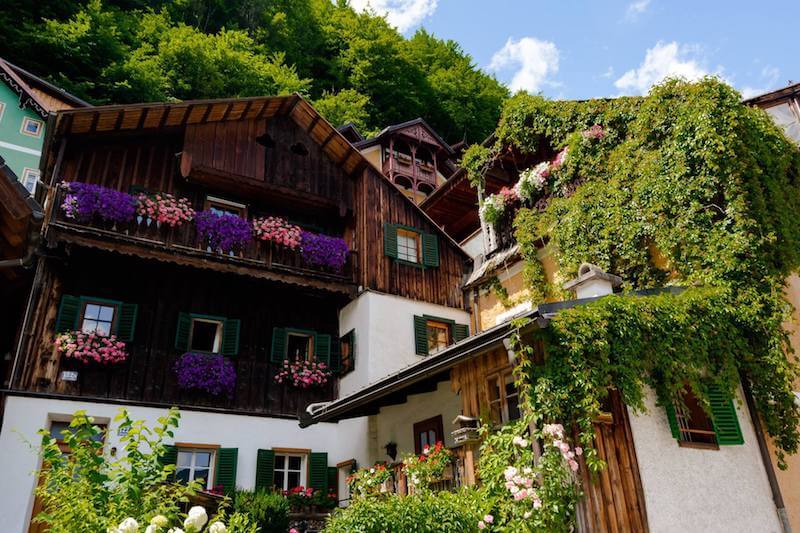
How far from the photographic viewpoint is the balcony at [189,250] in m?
12.8

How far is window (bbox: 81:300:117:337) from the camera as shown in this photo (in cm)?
1302

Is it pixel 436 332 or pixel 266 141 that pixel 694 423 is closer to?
pixel 436 332

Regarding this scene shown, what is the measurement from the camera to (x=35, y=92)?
24312 millimetres

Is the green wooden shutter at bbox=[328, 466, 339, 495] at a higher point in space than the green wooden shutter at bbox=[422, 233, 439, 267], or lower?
lower

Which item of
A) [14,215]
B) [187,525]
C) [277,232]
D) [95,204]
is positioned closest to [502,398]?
[187,525]

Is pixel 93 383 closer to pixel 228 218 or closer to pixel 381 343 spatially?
pixel 228 218

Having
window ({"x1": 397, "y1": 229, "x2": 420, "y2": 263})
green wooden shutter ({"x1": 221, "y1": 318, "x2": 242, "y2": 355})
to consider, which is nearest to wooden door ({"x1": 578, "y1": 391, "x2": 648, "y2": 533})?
green wooden shutter ({"x1": 221, "y1": 318, "x2": 242, "y2": 355})

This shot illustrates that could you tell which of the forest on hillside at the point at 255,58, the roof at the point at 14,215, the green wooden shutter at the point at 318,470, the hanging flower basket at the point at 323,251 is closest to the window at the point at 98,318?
the hanging flower basket at the point at 323,251

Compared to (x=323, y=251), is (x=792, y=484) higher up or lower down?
lower down

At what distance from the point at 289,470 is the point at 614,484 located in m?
8.04

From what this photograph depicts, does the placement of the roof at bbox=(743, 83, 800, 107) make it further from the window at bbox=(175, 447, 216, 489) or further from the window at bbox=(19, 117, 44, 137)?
the window at bbox=(19, 117, 44, 137)

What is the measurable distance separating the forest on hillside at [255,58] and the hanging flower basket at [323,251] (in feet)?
52.5

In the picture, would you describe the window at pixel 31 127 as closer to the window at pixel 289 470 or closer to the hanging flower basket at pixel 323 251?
the hanging flower basket at pixel 323 251

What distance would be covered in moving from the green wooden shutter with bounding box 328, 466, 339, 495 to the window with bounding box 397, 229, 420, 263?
5.70 m
